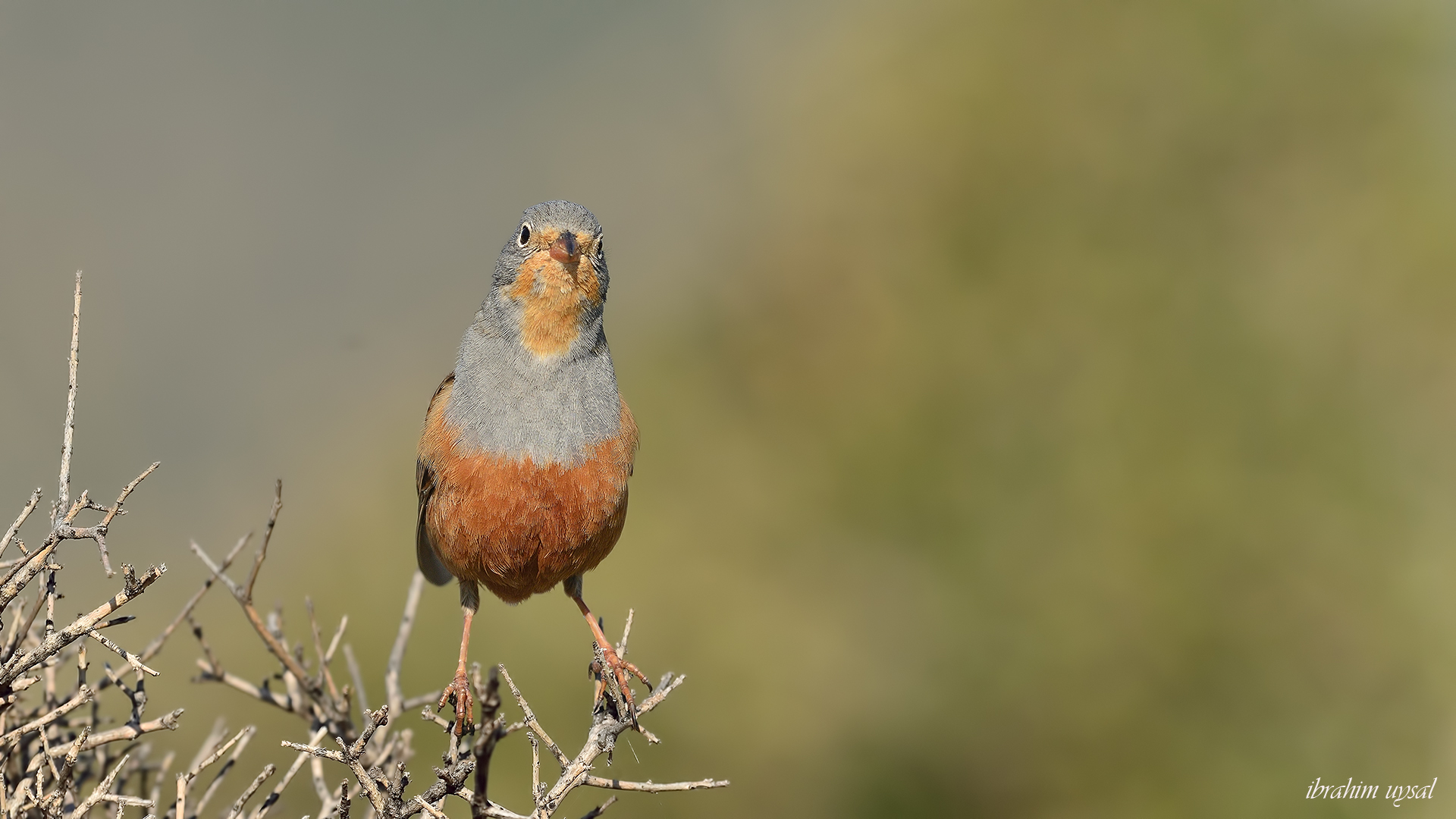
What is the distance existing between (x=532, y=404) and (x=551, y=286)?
1.51 ft

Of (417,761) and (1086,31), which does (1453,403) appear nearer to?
(1086,31)

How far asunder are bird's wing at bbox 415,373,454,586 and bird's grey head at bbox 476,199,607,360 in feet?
1.50

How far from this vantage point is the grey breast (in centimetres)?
398

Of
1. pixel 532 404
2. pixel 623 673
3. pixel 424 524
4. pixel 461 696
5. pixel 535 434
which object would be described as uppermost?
pixel 532 404

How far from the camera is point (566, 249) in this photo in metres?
4.12

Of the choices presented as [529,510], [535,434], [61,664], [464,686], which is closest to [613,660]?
[464,686]

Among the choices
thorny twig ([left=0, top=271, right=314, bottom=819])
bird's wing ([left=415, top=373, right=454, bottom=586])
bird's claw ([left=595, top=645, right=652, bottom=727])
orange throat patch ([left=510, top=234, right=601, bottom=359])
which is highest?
orange throat patch ([left=510, top=234, right=601, bottom=359])

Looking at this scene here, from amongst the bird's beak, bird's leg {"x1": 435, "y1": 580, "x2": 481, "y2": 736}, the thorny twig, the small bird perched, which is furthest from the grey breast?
the thorny twig

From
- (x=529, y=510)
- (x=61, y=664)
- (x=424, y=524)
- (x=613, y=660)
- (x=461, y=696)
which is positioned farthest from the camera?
(x=424, y=524)

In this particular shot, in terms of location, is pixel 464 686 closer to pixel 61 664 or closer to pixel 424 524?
pixel 424 524

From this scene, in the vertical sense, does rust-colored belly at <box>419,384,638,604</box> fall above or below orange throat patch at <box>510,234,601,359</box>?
below

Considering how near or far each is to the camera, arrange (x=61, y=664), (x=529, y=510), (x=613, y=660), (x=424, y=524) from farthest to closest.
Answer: (x=424, y=524), (x=613, y=660), (x=61, y=664), (x=529, y=510)

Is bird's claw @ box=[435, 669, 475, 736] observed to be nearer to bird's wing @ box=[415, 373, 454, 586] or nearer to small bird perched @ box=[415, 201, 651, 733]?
small bird perched @ box=[415, 201, 651, 733]

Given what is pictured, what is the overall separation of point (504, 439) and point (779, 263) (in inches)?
292
